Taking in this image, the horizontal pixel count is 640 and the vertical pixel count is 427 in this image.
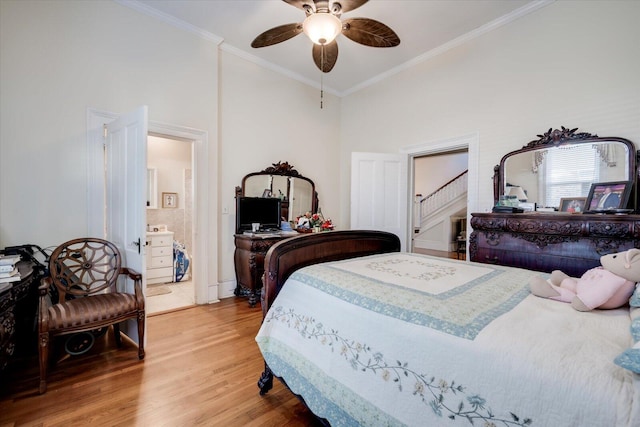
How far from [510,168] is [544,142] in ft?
1.27

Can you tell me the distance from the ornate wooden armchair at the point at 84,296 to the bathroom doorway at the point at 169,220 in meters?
1.37

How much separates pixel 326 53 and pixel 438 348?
8.41 ft

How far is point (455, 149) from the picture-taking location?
3.84 m

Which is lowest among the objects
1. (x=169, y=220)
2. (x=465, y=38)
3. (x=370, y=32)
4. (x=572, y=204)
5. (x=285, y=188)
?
(x=169, y=220)

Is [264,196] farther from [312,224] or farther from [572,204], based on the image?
[572,204]

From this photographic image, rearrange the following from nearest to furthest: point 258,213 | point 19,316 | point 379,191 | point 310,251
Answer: point 310,251 → point 19,316 → point 258,213 → point 379,191

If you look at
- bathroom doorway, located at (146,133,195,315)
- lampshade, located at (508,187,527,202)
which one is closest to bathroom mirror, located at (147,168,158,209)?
bathroom doorway, located at (146,133,195,315)

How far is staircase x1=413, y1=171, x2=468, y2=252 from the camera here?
7.34m

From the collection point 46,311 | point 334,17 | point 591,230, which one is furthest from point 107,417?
point 591,230

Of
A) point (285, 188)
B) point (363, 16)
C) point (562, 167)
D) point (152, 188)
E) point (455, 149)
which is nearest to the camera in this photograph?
point (562, 167)

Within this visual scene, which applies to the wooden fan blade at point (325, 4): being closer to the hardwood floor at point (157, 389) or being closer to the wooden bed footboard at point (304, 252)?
the wooden bed footboard at point (304, 252)

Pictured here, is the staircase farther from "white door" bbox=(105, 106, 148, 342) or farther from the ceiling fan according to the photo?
"white door" bbox=(105, 106, 148, 342)

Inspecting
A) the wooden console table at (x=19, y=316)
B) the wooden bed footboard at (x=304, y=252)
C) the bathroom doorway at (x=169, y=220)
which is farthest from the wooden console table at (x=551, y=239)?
the wooden console table at (x=19, y=316)

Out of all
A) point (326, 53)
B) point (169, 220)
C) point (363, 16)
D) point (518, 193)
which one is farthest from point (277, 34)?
point (169, 220)
